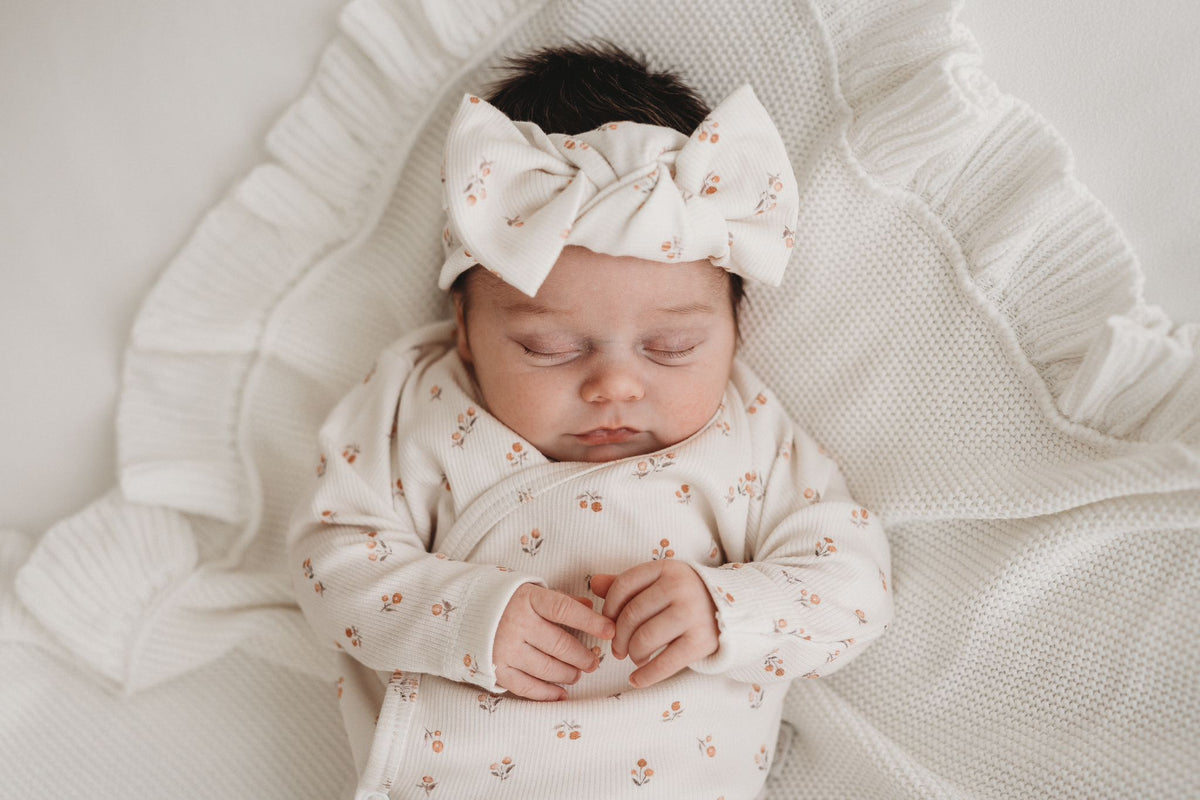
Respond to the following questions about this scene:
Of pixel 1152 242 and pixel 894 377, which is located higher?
pixel 1152 242

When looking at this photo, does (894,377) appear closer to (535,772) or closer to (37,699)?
(535,772)

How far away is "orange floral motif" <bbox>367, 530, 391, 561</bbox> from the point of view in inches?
53.3

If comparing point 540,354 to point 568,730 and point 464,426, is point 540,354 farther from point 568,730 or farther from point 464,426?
point 568,730

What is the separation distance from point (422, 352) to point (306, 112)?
0.47 metres

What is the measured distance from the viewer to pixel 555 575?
A: 1357 mm

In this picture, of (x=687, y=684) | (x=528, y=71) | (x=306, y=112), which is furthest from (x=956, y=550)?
(x=306, y=112)

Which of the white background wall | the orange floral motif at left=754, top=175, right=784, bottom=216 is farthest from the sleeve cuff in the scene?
the white background wall

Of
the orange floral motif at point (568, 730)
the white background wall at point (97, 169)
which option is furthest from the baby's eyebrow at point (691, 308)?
→ the white background wall at point (97, 169)

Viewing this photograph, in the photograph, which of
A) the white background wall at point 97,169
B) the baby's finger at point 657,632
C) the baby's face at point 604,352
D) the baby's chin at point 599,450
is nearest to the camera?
the baby's finger at point 657,632

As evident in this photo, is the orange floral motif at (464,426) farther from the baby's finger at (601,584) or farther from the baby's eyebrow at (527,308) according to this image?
the baby's finger at (601,584)

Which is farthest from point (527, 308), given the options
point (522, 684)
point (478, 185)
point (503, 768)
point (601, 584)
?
point (503, 768)

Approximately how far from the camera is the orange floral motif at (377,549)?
135cm

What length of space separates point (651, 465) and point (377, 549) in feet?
1.37

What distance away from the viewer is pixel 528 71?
1581 mm
